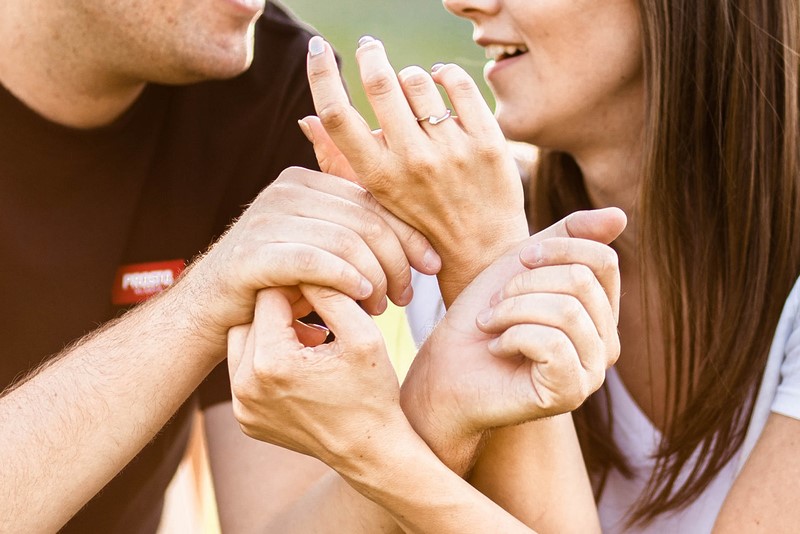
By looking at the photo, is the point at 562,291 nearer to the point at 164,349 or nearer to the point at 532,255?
the point at 532,255

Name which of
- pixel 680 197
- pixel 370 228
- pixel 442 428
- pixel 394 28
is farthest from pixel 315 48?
pixel 394 28

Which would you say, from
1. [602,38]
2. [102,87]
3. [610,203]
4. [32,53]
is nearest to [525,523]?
[610,203]

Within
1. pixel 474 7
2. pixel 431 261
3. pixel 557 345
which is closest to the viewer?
pixel 557 345

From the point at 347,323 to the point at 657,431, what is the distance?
0.87 meters

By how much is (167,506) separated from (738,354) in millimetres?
1275

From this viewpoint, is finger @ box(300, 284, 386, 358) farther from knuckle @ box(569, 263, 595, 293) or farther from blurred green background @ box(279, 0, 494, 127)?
blurred green background @ box(279, 0, 494, 127)

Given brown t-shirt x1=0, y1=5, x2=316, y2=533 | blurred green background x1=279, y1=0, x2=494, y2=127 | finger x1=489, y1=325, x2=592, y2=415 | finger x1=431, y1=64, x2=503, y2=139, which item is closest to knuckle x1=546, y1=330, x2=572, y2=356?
finger x1=489, y1=325, x2=592, y2=415

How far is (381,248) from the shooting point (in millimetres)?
1280

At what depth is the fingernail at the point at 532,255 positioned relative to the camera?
4.00ft

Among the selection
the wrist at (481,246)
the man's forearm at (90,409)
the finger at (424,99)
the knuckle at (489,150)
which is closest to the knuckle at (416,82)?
the finger at (424,99)

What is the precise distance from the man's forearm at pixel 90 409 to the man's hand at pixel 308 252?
0.21ft

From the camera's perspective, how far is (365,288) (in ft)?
3.98

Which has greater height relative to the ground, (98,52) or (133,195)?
(98,52)

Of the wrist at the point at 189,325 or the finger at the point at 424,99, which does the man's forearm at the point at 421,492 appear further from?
the finger at the point at 424,99
